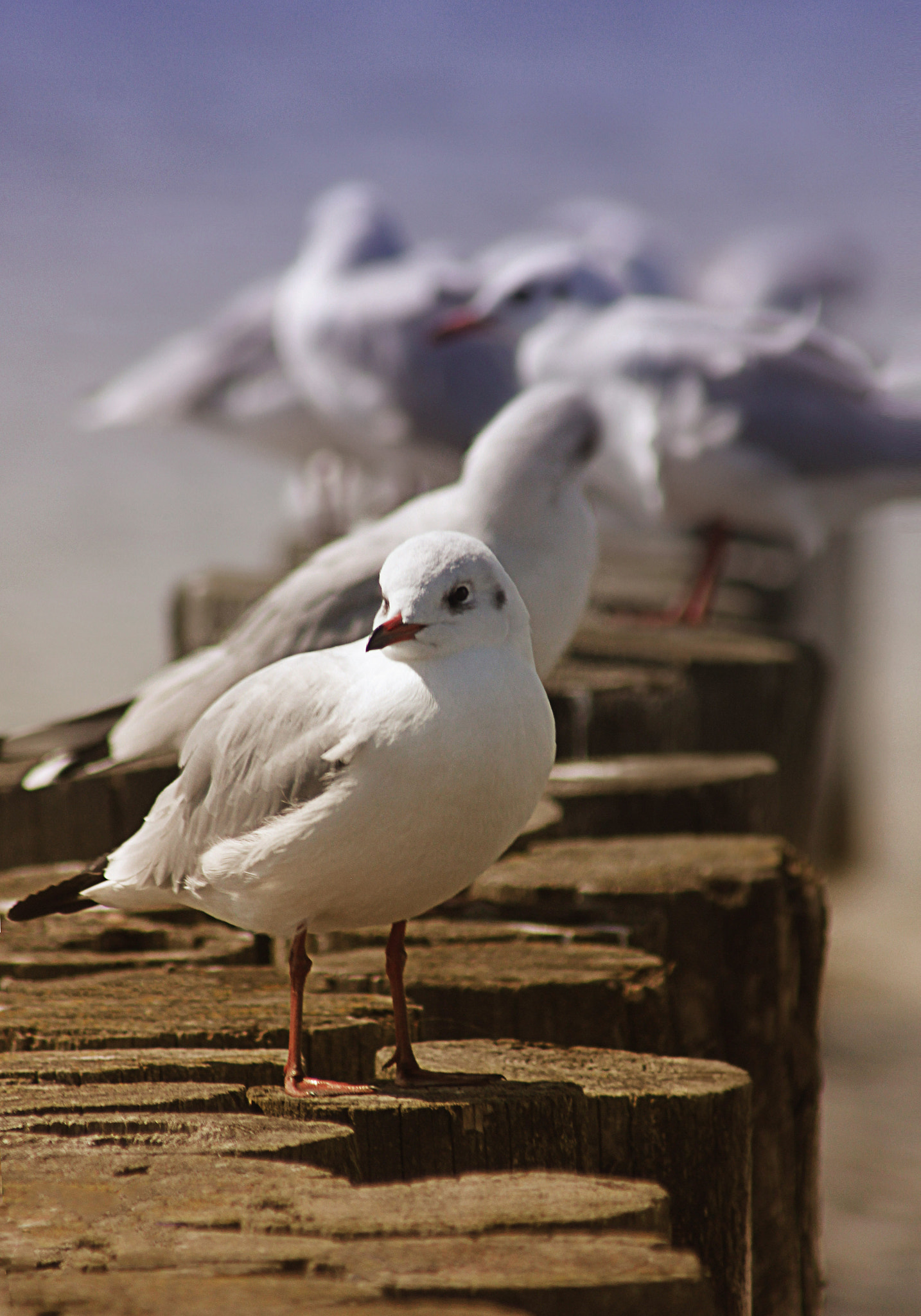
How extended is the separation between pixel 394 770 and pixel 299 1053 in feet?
1.23

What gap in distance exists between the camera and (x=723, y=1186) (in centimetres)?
198

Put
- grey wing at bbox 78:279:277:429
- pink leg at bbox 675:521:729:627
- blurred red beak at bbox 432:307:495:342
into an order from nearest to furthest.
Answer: pink leg at bbox 675:521:729:627, blurred red beak at bbox 432:307:495:342, grey wing at bbox 78:279:277:429

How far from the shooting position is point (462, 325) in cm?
643

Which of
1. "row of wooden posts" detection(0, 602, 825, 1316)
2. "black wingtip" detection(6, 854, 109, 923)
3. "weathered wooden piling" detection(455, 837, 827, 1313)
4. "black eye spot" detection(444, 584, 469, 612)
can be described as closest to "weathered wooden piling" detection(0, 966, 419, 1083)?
"row of wooden posts" detection(0, 602, 825, 1316)

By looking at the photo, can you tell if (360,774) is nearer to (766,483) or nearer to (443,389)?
(766,483)

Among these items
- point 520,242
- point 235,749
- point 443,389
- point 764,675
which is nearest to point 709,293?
point 520,242

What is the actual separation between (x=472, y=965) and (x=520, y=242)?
841 centimetres

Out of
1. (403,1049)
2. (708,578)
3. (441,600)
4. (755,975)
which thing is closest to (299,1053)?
(403,1049)

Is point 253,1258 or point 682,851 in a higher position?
point 682,851

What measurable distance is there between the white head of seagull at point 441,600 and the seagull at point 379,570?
99cm

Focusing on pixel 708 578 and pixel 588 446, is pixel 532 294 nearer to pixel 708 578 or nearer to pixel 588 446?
pixel 708 578

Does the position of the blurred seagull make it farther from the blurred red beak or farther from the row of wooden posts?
the row of wooden posts

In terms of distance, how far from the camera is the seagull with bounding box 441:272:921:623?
18.9 feet

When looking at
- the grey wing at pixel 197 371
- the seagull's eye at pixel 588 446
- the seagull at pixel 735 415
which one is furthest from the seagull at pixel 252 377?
the seagull's eye at pixel 588 446
